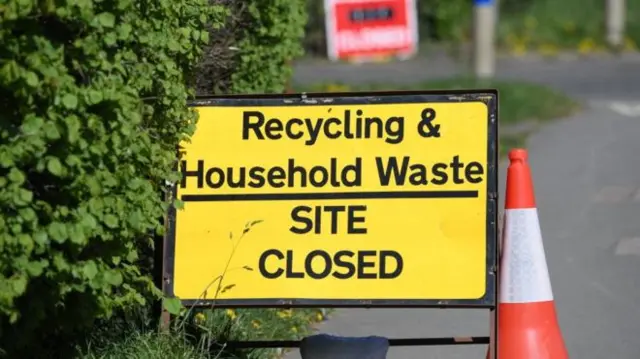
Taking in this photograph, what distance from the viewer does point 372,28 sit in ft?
50.9

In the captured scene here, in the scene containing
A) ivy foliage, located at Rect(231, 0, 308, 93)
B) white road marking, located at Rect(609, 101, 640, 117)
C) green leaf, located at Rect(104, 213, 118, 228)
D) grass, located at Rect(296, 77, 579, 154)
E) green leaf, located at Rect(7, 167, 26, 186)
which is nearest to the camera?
green leaf, located at Rect(7, 167, 26, 186)

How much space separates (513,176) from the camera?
598cm

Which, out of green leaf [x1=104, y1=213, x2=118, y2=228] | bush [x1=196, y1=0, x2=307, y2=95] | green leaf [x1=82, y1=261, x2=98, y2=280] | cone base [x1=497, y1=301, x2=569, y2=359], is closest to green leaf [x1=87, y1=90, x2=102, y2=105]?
green leaf [x1=104, y1=213, x2=118, y2=228]

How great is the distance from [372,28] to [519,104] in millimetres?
1700

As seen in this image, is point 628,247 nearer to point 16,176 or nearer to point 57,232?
point 57,232

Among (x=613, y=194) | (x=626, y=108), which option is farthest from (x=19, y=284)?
(x=626, y=108)

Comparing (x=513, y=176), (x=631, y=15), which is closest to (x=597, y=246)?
(x=513, y=176)

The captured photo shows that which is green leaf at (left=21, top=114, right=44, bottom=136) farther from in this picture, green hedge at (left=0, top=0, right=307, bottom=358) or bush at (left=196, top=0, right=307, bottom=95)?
bush at (left=196, top=0, right=307, bottom=95)

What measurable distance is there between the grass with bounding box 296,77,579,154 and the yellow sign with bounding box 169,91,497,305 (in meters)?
7.34

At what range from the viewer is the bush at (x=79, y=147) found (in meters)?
4.71

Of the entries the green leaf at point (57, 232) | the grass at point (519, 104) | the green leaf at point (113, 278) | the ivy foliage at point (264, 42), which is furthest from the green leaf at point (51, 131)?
the grass at point (519, 104)

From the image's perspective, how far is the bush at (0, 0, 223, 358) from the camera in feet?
15.4

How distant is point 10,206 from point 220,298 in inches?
57.6

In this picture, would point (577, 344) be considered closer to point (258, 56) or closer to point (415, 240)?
point (415, 240)
